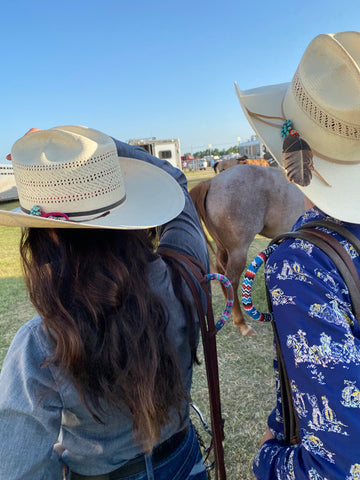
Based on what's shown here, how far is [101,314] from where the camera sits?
0.74 meters

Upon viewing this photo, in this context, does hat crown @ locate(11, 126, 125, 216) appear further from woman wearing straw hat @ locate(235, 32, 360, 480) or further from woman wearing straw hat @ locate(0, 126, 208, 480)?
woman wearing straw hat @ locate(235, 32, 360, 480)

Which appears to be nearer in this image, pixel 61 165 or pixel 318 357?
pixel 318 357

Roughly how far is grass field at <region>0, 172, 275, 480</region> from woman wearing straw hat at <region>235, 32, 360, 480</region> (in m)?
1.10

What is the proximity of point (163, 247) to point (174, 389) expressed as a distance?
17.1 inches

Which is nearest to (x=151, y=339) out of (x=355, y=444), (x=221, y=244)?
(x=355, y=444)

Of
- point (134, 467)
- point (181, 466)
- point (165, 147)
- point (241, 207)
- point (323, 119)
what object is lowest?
point (165, 147)

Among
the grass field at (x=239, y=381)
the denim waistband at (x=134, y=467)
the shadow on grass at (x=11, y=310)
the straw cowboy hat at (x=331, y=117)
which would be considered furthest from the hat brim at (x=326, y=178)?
the shadow on grass at (x=11, y=310)

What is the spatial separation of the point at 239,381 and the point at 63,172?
2.43 meters

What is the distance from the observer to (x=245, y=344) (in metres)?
3.16

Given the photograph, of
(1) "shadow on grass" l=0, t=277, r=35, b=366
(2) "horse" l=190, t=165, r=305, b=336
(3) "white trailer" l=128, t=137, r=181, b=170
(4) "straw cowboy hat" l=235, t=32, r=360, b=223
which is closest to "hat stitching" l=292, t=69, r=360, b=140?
(4) "straw cowboy hat" l=235, t=32, r=360, b=223

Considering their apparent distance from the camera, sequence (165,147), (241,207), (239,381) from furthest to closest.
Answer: (165,147) → (241,207) → (239,381)

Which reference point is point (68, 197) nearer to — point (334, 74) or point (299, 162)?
point (299, 162)

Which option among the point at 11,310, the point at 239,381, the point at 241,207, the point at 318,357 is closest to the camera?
the point at 318,357

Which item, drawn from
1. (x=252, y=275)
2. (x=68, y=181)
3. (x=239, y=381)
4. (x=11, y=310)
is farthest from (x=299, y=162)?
(x=11, y=310)
